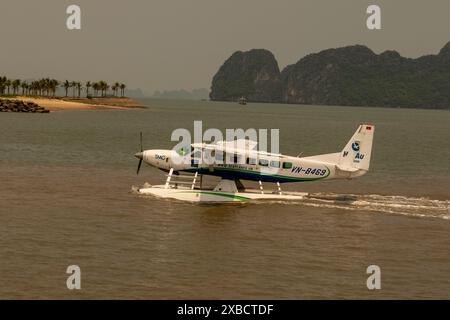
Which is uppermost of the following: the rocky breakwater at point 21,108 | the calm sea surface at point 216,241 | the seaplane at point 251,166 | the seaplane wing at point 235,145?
the rocky breakwater at point 21,108

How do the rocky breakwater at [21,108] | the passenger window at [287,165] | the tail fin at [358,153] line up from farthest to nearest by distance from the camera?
the rocky breakwater at [21,108], the passenger window at [287,165], the tail fin at [358,153]

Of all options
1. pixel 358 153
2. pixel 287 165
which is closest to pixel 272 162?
pixel 287 165

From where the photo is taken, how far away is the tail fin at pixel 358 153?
107 ft

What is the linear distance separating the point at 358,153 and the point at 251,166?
528cm

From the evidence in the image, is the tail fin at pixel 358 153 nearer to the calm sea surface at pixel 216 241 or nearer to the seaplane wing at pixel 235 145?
the calm sea surface at pixel 216 241

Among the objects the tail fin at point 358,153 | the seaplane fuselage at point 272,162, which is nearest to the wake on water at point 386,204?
the seaplane fuselage at point 272,162

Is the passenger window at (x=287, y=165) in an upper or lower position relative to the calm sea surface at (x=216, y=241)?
upper

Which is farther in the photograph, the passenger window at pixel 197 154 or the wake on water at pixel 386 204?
the passenger window at pixel 197 154

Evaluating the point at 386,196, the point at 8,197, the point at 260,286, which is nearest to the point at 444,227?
the point at 386,196

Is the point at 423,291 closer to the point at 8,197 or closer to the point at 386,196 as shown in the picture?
the point at 386,196

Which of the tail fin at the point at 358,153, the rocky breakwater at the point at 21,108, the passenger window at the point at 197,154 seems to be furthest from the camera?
the rocky breakwater at the point at 21,108

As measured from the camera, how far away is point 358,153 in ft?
107

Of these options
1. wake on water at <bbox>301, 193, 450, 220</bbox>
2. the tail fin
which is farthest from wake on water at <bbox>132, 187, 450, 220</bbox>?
the tail fin
